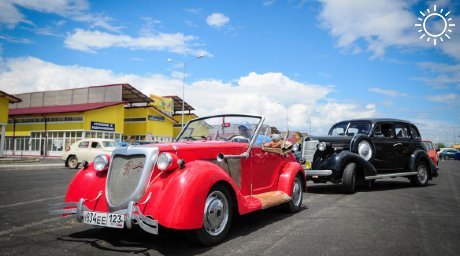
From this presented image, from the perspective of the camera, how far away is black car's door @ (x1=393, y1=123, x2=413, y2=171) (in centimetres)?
987

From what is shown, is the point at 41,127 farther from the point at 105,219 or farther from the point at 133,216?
the point at 133,216

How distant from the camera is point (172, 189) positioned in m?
3.65

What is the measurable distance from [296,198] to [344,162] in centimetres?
276

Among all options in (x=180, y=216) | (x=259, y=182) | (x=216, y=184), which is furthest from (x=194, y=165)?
(x=259, y=182)

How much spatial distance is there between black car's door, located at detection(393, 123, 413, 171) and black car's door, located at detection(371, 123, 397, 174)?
15 cm

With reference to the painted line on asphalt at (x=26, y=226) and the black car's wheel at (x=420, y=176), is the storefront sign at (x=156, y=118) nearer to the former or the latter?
the black car's wheel at (x=420, y=176)

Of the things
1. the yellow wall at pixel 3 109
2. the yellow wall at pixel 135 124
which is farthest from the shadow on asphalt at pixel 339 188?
the yellow wall at pixel 135 124

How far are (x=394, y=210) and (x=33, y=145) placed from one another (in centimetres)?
3848

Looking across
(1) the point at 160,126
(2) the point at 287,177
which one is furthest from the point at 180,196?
(1) the point at 160,126

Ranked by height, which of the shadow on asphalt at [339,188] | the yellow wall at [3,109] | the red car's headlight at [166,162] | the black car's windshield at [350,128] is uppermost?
the yellow wall at [3,109]

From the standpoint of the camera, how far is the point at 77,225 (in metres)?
5.01

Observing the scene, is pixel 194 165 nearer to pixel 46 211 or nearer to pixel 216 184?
pixel 216 184

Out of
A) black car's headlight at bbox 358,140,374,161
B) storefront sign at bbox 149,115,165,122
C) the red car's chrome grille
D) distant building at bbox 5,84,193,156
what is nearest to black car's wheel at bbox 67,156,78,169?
distant building at bbox 5,84,193,156

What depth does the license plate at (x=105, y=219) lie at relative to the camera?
11.8 ft
